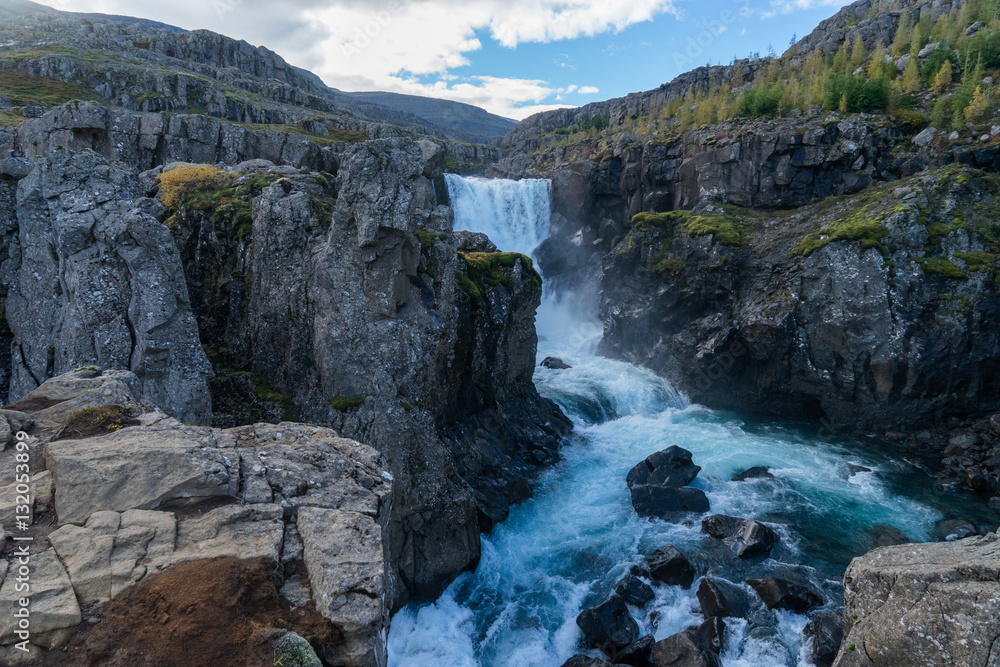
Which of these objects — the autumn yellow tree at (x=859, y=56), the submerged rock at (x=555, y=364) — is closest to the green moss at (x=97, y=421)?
the submerged rock at (x=555, y=364)

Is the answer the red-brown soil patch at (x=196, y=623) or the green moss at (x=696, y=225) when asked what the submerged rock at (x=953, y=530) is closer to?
the green moss at (x=696, y=225)

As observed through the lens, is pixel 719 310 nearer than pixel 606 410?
No

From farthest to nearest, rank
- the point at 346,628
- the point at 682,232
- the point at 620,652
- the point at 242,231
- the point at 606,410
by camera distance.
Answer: the point at 682,232 → the point at 606,410 → the point at 242,231 → the point at 620,652 → the point at 346,628

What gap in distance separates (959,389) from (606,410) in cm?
2002

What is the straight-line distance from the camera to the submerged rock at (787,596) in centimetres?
1845

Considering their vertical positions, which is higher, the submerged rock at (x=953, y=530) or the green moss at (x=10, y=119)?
the green moss at (x=10, y=119)

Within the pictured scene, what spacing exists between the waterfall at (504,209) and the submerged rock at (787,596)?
40.9 meters

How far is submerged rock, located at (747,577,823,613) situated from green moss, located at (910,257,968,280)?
22.0 m

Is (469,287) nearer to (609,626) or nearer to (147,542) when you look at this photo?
(609,626)

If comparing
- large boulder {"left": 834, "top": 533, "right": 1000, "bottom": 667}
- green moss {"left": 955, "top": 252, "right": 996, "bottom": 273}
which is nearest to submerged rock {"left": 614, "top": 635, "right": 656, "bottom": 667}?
large boulder {"left": 834, "top": 533, "right": 1000, "bottom": 667}

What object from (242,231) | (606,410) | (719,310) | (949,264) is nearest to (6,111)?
(242,231)

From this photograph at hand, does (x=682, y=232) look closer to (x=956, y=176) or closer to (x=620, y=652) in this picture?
(x=956, y=176)

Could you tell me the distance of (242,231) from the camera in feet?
71.5

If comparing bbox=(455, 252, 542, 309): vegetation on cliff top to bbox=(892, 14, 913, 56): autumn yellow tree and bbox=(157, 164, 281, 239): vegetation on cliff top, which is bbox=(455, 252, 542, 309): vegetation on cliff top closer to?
bbox=(157, 164, 281, 239): vegetation on cliff top
